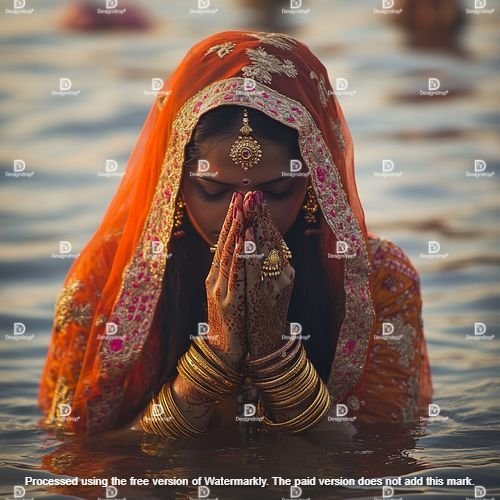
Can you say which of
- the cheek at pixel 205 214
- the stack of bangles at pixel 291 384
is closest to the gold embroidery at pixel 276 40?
the cheek at pixel 205 214

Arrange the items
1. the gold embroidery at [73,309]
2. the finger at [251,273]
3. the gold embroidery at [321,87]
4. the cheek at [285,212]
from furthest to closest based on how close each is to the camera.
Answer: the gold embroidery at [73,309], the gold embroidery at [321,87], the cheek at [285,212], the finger at [251,273]

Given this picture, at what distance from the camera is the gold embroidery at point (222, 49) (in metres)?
4.90

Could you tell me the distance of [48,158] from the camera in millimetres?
9398

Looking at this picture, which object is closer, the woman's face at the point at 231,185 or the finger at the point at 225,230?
the finger at the point at 225,230

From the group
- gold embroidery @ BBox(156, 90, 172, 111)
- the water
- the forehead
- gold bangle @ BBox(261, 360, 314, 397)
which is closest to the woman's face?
the forehead

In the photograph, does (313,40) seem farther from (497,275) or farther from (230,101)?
(230,101)

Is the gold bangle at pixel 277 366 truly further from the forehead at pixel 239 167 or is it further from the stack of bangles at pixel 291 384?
the forehead at pixel 239 167

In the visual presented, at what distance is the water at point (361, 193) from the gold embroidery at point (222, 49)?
1.27 meters

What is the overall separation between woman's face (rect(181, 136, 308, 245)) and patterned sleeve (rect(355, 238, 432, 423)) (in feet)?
2.04

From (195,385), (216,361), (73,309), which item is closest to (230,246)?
(216,361)

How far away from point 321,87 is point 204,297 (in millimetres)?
807

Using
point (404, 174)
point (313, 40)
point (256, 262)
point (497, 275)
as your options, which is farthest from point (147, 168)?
point (313, 40)

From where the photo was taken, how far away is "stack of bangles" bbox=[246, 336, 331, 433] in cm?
470

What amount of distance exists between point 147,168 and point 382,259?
2.94 feet
